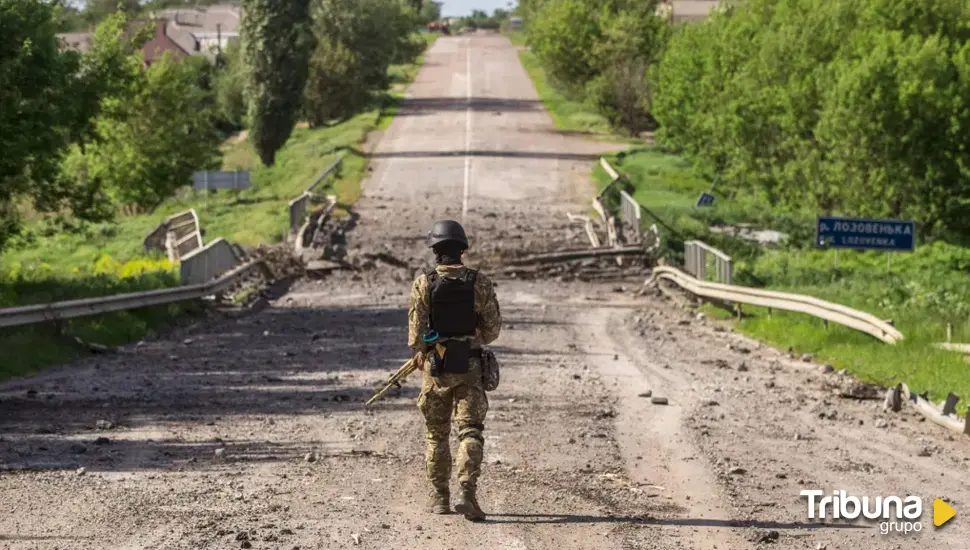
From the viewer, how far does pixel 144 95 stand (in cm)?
7431

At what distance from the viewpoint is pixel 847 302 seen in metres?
28.0

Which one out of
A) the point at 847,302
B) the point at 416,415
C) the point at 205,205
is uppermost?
the point at 416,415

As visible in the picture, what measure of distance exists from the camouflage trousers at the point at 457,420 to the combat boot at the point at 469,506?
4 cm

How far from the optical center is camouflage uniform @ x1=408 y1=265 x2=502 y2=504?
10.2 metres

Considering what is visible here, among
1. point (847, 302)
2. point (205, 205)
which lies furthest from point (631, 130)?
point (847, 302)

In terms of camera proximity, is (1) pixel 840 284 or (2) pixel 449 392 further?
(1) pixel 840 284

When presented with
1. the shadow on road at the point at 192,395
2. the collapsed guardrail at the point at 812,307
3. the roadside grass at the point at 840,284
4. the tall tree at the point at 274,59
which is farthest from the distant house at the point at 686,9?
the shadow on road at the point at 192,395

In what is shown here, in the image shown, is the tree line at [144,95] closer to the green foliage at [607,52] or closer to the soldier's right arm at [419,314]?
the green foliage at [607,52]

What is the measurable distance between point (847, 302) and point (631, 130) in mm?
52113

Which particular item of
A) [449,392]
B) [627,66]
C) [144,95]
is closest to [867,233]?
[449,392]

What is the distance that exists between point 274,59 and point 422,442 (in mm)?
54990

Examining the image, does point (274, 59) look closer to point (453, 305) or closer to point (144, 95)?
point (144, 95)

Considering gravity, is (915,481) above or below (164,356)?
above

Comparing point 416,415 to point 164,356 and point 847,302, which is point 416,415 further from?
point 847,302
